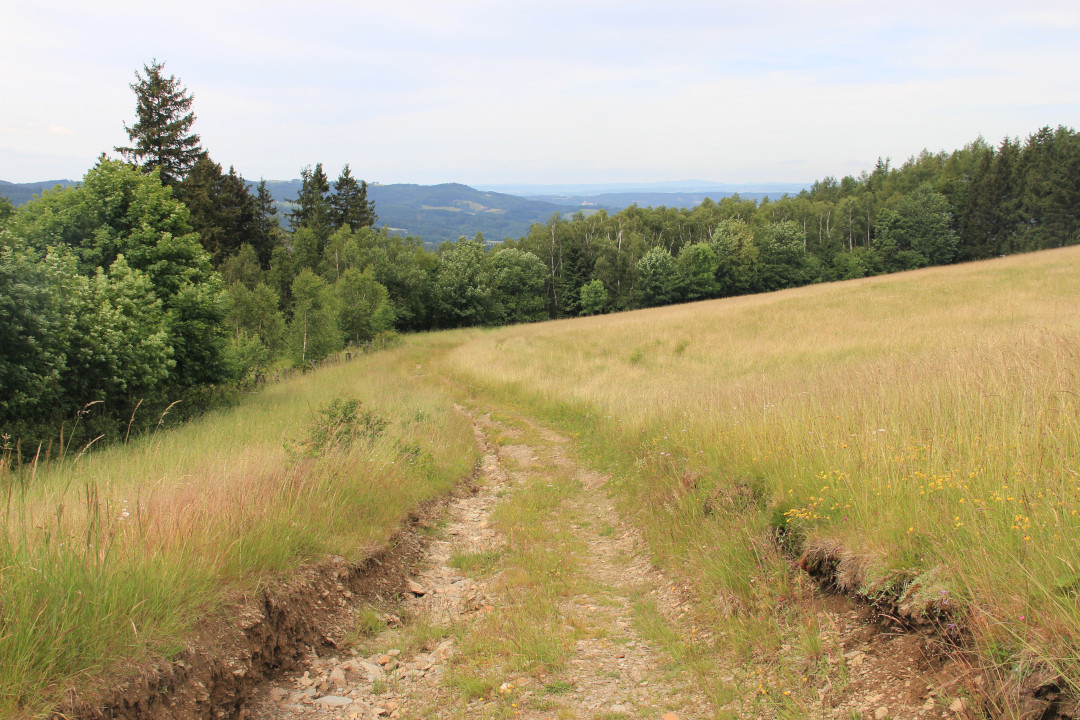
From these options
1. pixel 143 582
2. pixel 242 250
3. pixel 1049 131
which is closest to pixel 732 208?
pixel 1049 131

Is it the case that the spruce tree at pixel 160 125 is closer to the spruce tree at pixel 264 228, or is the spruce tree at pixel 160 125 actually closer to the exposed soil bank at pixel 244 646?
the spruce tree at pixel 264 228

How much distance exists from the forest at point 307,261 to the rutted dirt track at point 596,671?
3.86 m

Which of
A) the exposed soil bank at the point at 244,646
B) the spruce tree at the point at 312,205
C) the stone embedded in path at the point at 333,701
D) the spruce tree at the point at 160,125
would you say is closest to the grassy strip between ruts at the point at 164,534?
the exposed soil bank at the point at 244,646

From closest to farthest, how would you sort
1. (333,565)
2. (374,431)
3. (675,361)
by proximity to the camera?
(333,565), (374,431), (675,361)

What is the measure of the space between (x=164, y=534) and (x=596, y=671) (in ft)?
11.5

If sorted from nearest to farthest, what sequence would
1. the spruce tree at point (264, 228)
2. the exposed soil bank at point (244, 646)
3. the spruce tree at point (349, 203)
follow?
the exposed soil bank at point (244, 646) < the spruce tree at point (264, 228) < the spruce tree at point (349, 203)

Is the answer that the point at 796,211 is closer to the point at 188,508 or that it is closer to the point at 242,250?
the point at 242,250

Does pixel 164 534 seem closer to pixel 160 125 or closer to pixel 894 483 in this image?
pixel 894 483

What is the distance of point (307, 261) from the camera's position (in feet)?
184

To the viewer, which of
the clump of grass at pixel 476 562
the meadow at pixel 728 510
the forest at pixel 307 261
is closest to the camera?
the meadow at pixel 728 510

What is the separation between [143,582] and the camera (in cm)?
385

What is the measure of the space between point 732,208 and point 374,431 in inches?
3872

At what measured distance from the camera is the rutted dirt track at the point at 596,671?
3.36 meters

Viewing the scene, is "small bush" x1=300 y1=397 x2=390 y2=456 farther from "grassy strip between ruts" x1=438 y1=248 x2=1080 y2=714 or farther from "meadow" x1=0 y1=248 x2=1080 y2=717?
"grassy strip between ruts" x1=438 y1=248 x2=1080 y2=714
